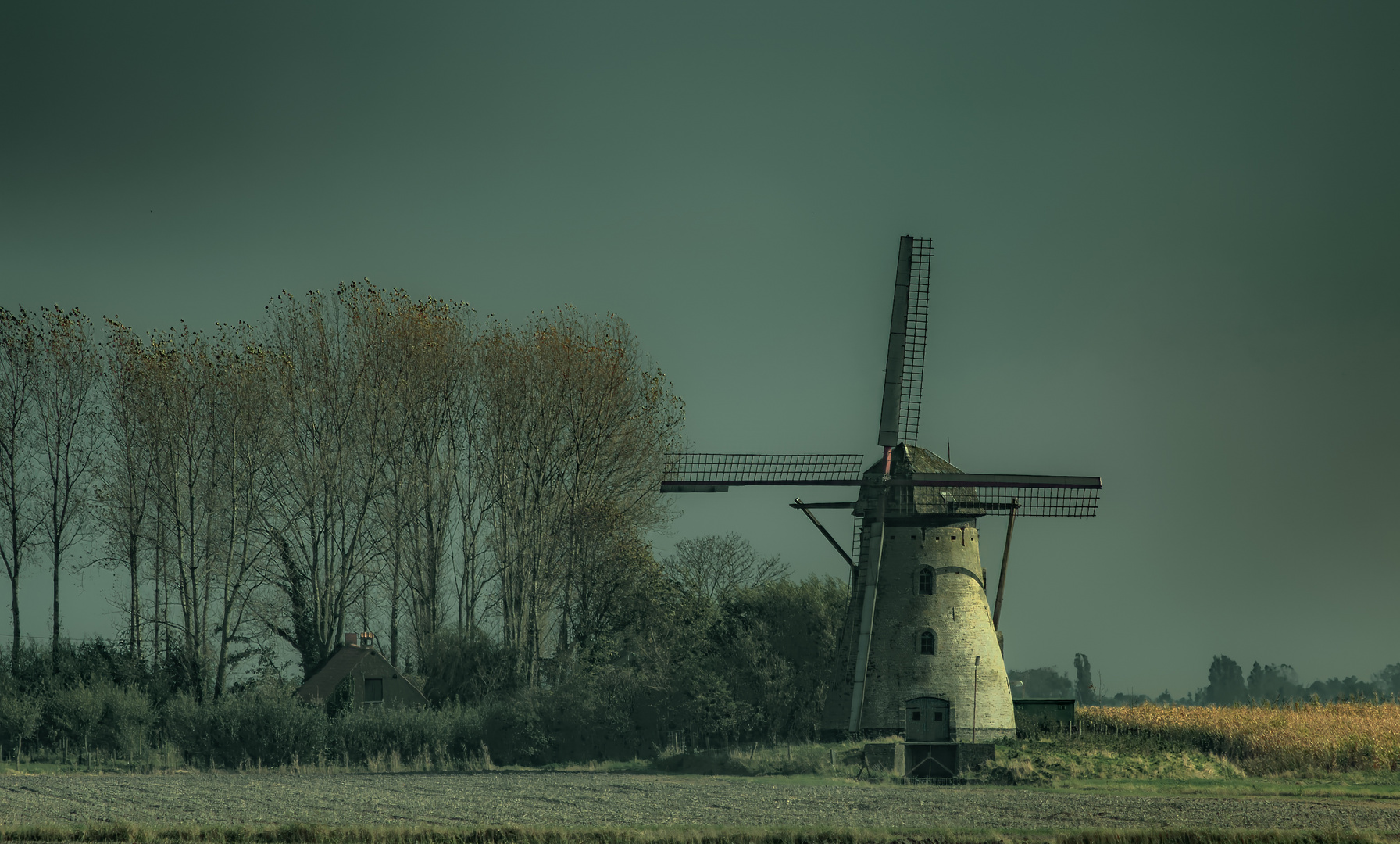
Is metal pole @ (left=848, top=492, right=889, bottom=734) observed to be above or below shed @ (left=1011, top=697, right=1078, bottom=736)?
above

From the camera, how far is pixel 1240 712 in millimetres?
45281

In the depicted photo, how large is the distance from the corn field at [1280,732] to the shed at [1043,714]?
78 centimetres

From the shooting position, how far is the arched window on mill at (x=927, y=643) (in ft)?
129

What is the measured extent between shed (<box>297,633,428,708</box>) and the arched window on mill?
19547 mm

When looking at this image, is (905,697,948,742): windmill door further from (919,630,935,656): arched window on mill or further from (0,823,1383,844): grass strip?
(0,823,1383,844): grass strip

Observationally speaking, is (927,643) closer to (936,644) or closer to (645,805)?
(936,644)

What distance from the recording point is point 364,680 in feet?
165

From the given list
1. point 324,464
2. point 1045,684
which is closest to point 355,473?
point 324,464

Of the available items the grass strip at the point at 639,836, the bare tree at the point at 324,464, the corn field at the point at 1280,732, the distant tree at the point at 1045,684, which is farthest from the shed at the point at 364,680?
the distant tree at the point at 1045,684

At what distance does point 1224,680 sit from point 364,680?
6467 inches

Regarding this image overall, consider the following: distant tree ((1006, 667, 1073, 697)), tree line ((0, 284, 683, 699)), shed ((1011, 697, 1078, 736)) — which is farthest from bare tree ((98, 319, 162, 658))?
distant tree ((1006, 667, 1073, 697))

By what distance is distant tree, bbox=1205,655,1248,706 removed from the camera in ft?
616

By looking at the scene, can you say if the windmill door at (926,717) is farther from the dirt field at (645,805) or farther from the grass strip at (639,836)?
the grass strip at (639,836)

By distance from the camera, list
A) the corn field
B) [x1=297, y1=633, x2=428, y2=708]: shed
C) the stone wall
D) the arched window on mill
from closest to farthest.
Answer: the corn field, the stone wall, the arched window on mill, [x1=297, y1=633, x2=428, y2=708]: shed
